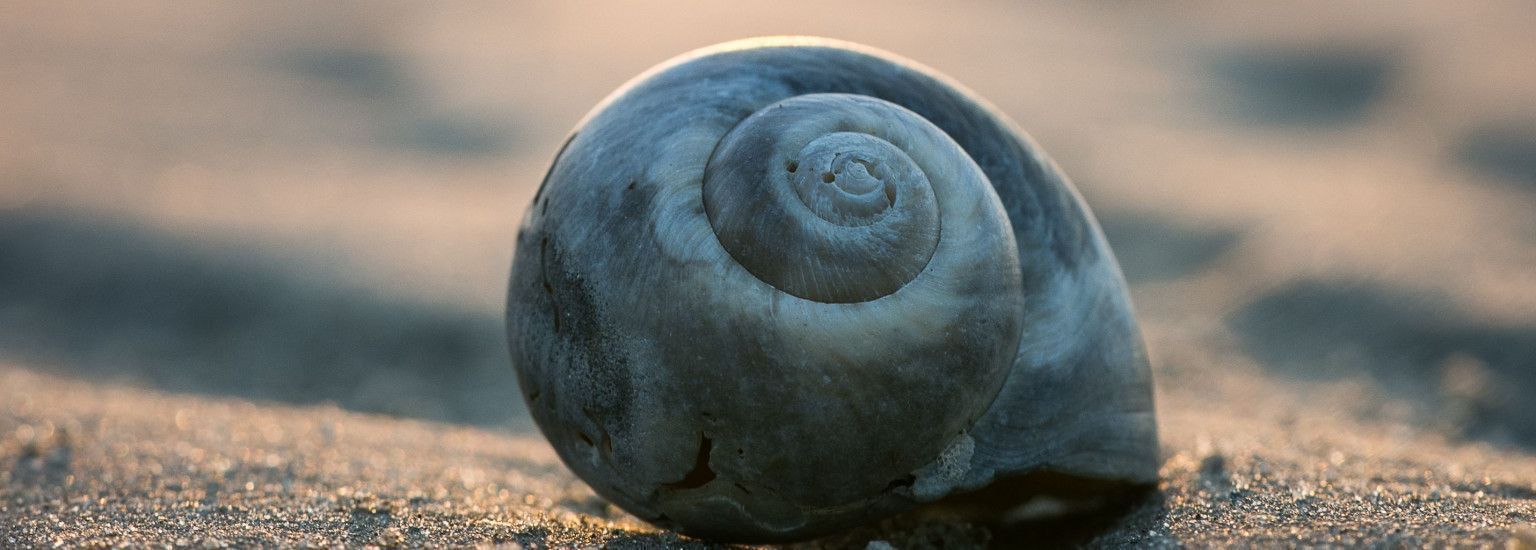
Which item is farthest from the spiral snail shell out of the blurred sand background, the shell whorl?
the blurred sand background

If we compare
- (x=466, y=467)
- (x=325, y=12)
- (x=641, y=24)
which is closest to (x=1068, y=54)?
(x=641, y=24)

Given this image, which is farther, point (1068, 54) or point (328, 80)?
point (1068, 54)

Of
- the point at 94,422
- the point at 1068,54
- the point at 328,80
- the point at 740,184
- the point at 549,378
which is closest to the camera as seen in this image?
the point at 740,184

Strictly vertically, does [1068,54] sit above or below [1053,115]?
above

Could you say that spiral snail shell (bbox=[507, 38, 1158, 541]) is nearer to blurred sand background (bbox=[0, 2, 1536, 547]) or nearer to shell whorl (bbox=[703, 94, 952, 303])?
shell whorl (bbox=[703, 94, 952, 303])

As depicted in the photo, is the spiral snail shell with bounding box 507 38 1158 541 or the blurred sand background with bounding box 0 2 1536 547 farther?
the blurred sand background with bounding box 0 2 1536 547

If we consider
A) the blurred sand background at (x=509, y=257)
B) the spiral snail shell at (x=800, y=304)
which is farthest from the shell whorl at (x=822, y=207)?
the blurred sand background at (x=509, y=257)

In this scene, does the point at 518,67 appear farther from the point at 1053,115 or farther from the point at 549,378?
the point at 549,378

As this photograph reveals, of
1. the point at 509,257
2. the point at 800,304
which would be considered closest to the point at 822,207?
the point at 800,304
